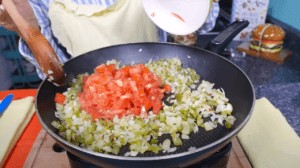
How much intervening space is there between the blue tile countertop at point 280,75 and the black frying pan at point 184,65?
15.1 inches

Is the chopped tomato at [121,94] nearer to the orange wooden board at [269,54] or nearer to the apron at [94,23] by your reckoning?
the apron at [94,23]

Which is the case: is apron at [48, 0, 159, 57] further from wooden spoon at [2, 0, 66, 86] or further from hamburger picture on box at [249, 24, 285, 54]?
hamburger picture on box at [249, 24, 285, 54]

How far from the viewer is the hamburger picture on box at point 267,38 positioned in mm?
1521

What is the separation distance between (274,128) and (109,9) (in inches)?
33.4

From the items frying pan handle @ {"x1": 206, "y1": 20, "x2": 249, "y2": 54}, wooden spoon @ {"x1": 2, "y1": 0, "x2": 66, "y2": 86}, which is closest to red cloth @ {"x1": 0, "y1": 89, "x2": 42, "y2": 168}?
wooden spoon @ {"x1": 2, "y1": 0, "x2": 66, "y2": 86}

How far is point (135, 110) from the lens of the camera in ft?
2.69

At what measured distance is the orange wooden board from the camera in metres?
1.59

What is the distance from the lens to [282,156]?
0.82 metres

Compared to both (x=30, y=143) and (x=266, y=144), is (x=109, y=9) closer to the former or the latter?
(x=30, y=143)

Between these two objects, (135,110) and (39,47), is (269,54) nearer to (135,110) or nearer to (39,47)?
(135,110)

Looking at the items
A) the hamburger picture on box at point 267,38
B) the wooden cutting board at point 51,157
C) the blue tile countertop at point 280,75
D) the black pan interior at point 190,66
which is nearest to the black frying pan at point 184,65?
the black pan interior at point 190,66

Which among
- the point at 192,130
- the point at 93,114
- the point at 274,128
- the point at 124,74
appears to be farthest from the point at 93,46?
the point at 274,128

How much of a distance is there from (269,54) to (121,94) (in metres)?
1.17

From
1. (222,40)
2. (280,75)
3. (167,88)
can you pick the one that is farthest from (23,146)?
(280,75)
